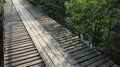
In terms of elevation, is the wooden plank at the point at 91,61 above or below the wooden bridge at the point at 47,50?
below

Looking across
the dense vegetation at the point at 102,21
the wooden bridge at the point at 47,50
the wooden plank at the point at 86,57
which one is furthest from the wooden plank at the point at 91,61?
the dense vegetation at the point at 102,21

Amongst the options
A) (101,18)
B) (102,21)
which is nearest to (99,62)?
(102,21)

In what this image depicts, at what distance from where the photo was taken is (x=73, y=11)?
627 centimetres

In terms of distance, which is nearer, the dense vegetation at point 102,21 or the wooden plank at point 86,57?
the dense vegetation at point 102,21

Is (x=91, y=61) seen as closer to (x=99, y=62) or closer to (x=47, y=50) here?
(x=99, y=62)

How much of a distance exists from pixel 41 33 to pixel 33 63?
2.69 m

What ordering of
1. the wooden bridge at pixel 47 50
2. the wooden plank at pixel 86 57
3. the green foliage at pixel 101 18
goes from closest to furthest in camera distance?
1. the green foliage at pixel 101 18
2. the wooden bridge at pixel 47 50
3. the wooden plank at pixel 86 57

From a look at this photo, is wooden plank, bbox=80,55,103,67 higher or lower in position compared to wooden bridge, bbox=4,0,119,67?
lower

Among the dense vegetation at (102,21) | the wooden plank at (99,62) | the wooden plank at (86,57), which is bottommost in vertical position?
the wooden plank at (99,62)

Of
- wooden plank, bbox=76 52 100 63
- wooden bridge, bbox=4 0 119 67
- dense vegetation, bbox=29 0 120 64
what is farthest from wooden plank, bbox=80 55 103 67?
dense vegetation, bbox=29 0 120 64

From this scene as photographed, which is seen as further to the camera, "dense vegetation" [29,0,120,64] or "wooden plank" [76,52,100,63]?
"wooden plank" [76,52,100,63]

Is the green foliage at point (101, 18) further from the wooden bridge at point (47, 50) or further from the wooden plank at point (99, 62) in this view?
the wooden bridge at point (47, 50)

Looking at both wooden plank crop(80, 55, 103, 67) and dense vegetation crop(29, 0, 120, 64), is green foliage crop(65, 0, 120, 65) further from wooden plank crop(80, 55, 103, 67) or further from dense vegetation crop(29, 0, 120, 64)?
Answer: wooden plank crop(80, 55, 103, 67)

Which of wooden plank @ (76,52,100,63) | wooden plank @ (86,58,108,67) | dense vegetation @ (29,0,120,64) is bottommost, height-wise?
wooden plank @ (86,58,108,67)
